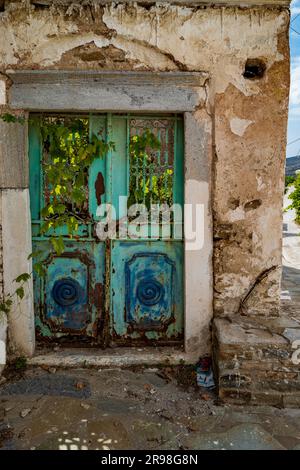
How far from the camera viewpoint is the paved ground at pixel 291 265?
4.61 m

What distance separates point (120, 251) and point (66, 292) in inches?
24.1

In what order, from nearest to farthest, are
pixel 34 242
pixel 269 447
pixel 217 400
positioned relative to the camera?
pixel 269 447, pixel 217 400, pixel 34 242

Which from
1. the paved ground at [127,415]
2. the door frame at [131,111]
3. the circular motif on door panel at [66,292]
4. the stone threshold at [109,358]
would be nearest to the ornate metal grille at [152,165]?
the door frame at [131,111]

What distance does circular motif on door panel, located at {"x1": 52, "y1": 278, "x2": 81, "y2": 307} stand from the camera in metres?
3.63

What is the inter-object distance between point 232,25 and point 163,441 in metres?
3.14

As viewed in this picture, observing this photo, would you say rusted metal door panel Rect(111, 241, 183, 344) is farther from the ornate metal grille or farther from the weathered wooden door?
the ornate metal grille

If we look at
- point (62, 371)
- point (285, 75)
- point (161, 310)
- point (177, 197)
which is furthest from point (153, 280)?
point (285, 75)

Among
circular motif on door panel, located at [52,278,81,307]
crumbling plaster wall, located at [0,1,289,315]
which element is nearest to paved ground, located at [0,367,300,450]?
circular motif on door panel, located at [52,278,81,307]

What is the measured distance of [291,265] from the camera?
7.00m

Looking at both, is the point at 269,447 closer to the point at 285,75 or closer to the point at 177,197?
the point at 177,197

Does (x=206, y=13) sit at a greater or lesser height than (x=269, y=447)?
greater

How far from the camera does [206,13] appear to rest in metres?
3.25

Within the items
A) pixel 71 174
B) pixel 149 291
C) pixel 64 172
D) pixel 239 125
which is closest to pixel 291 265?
pixel 149 291

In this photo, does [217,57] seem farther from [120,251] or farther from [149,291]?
[149,291]
